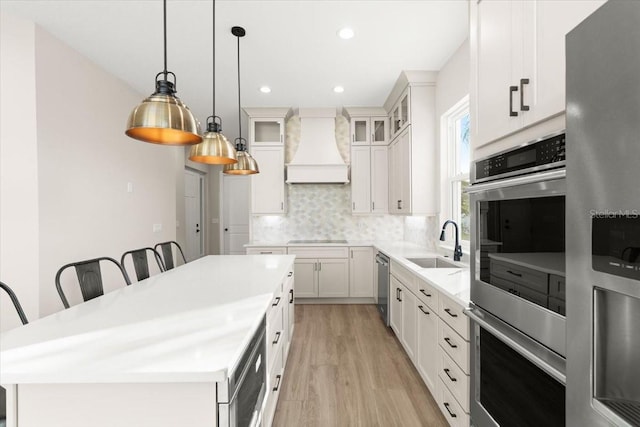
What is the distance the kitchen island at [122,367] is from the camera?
0.85 m

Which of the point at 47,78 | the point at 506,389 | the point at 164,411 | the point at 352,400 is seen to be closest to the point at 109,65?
the point at 47,78

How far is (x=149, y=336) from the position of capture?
1.08 m

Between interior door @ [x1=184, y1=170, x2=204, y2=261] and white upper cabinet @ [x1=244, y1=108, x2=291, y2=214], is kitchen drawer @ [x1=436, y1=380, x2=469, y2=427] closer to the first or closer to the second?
white upper cabinet @ [x1=244, y1=108, x2=291, y2=214]

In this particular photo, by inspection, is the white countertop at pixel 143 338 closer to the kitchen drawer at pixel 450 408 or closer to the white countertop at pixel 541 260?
the white countertop at pixel 541 260

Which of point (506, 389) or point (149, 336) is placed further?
point (506, 389)

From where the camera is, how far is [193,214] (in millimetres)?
6359

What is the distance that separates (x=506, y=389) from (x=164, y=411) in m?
1.24

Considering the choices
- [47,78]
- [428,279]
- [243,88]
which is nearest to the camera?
[428,279]

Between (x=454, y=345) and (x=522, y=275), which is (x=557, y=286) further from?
(x=454, y=345)

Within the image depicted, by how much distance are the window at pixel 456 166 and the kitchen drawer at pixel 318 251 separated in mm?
1550

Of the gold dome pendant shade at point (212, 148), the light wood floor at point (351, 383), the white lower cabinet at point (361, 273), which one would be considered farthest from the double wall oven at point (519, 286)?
the white lower cabinet at point (361, 273)

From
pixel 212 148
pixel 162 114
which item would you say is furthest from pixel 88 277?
pixel 162 114

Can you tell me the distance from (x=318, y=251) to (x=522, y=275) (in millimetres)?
3340

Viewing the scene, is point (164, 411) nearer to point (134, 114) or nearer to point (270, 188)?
point (134, 114)
